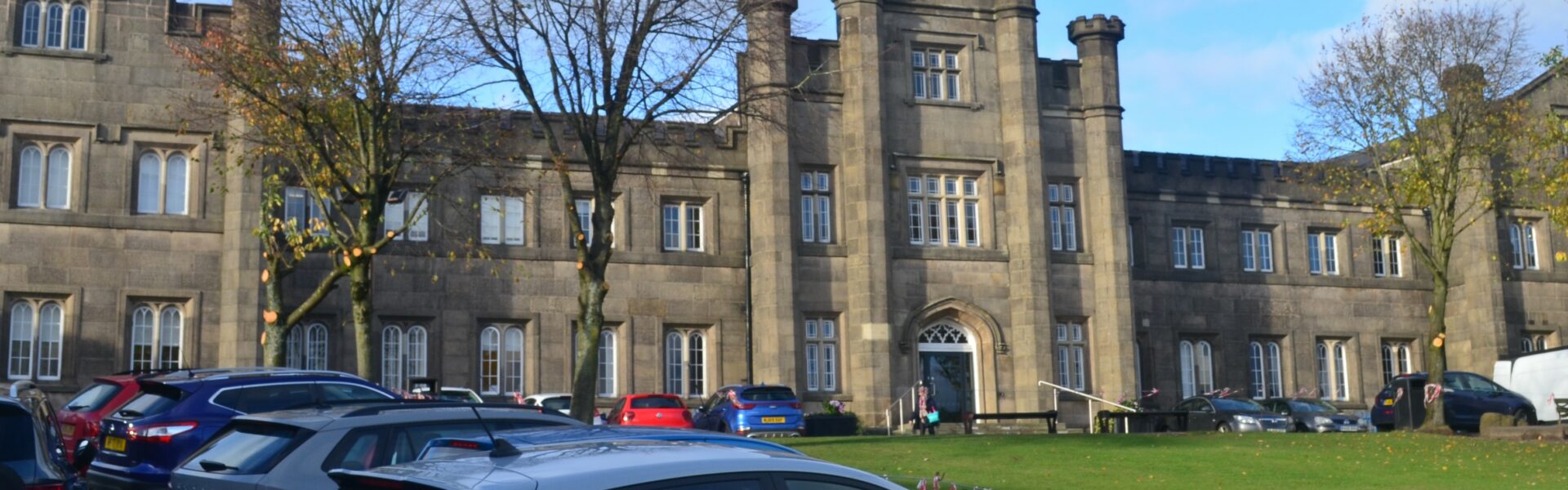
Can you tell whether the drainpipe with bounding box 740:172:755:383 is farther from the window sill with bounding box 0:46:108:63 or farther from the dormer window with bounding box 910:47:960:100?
the window sill with bounding box 0:46:108:63

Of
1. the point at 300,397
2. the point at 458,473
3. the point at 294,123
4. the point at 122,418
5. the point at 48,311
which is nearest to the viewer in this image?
the point at 458,473

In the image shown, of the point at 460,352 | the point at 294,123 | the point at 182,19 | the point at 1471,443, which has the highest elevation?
the point at 182,19

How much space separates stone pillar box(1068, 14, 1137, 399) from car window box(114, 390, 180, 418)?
90.1 ft

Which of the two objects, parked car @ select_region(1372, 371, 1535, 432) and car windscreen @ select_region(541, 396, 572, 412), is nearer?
car windscreen @ select_region(541, 396, 572, 412)

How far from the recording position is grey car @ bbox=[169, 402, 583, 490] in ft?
33.0

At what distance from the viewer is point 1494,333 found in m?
43.3

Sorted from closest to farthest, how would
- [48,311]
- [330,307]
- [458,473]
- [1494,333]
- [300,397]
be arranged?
[458,473], [300,397], [48,311], [330,307], [1494,333]

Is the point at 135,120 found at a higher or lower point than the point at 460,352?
higher

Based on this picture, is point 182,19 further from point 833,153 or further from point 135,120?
point 833,153

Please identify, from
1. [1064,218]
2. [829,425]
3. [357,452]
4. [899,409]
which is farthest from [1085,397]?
[357,452]

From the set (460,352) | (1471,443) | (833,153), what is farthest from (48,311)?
(1471,443)

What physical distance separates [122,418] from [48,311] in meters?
19.9

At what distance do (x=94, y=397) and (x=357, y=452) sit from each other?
648 cm

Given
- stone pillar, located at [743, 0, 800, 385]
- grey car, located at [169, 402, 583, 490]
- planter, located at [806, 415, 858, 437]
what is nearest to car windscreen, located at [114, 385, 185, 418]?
grey car, located at [169, 402, 583, 490]
